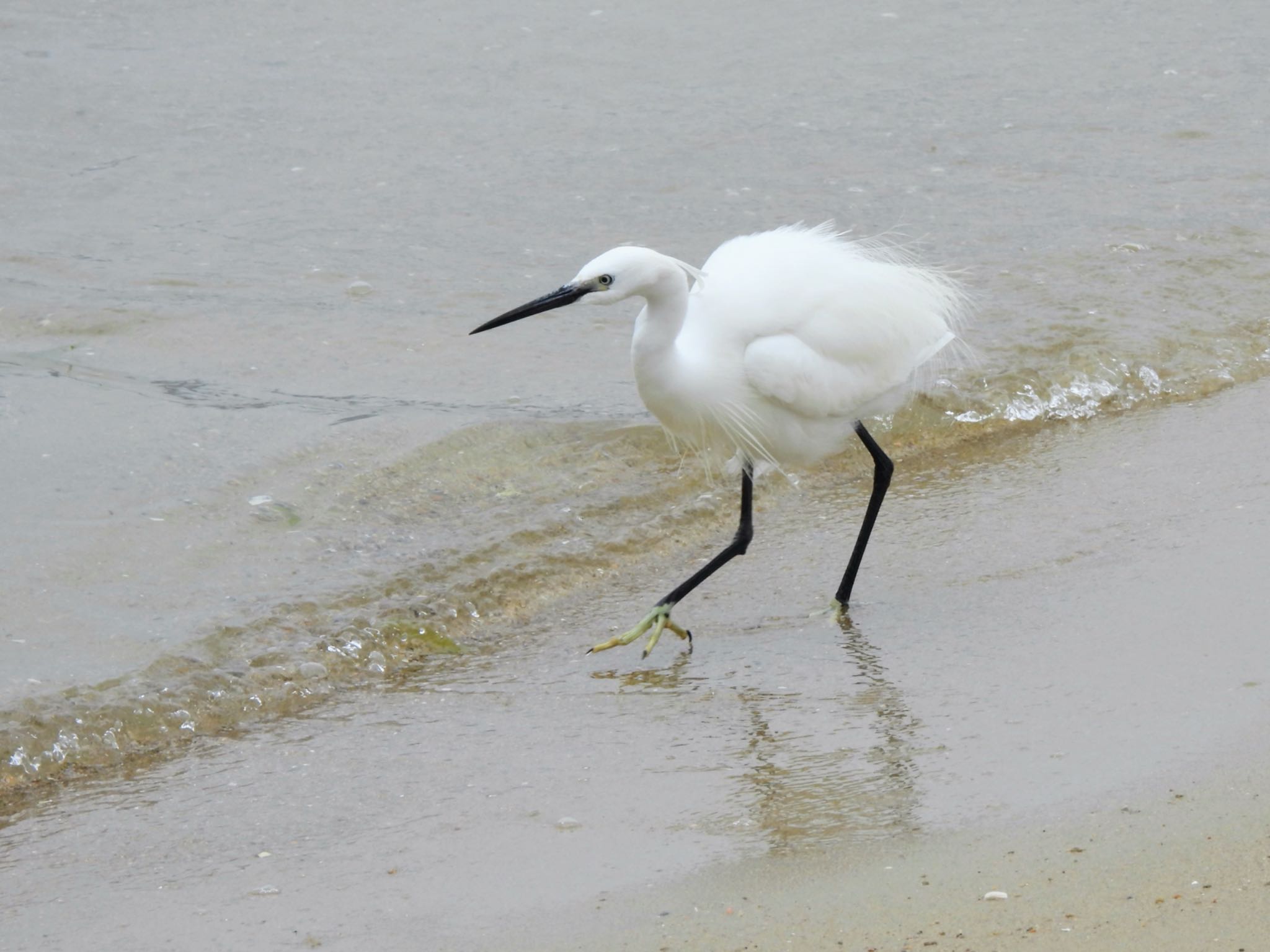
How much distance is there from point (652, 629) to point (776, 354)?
871mm

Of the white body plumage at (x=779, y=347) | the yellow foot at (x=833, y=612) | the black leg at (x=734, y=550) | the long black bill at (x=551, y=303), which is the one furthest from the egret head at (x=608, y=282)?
the yellow foot at (x=833, y=612)

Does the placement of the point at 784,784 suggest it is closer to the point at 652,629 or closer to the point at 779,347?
A: the point at 652,629

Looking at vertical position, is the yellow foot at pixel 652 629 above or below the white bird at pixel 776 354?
below

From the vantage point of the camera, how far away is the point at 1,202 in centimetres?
806

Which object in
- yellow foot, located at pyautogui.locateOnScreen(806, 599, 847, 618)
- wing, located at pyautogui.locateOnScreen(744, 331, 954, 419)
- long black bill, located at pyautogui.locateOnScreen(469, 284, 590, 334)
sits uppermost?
long black bill, located at pyautogui.locateOnScreen(469, 284, 590, 334)

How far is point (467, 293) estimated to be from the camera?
7.01 m

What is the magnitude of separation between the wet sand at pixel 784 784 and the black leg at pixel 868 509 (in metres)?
0.11

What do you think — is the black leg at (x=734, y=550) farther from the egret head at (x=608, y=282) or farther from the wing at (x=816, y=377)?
the egret head at (x=608, y=282)

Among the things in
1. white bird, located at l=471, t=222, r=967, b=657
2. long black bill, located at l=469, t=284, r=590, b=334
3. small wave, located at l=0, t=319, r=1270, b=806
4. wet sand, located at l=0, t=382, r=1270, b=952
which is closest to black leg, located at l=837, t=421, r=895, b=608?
white bird, located at l=471, t=222, r=967, b=657

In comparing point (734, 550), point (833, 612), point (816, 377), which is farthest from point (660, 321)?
point (833, 612)

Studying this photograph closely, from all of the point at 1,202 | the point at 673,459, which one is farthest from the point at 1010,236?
the point at 1,202

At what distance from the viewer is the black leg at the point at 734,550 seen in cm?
455

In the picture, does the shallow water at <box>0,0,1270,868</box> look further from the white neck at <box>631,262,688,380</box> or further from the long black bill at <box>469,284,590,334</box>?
the long black bill at <box>469,284,590,334</box>

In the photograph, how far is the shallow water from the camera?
4543 mm
